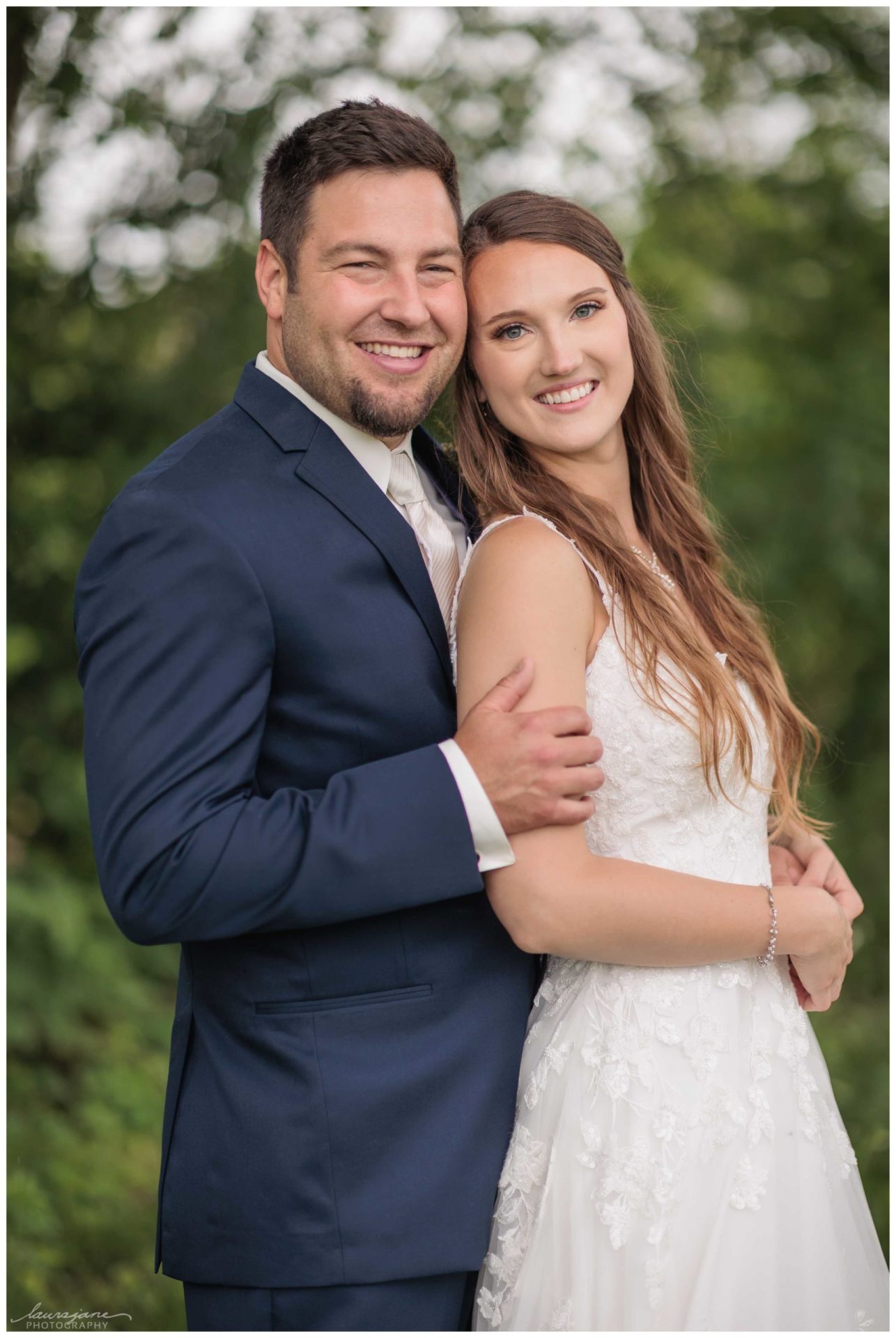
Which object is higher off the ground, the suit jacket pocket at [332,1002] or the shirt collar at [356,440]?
the shirt collar at [356,440]

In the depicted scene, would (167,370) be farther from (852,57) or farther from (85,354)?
(852,57)

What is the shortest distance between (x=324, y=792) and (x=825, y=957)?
1028mm

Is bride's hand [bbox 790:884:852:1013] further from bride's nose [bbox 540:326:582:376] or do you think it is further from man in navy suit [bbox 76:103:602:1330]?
bride's nose [bbox 540:326:582:376]

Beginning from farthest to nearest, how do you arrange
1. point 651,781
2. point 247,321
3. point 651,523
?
point 247,321
point 651,523
point 651,781

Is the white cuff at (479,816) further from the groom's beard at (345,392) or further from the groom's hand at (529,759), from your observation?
the groom's beard at (345,392)

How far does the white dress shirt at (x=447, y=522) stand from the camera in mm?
2027

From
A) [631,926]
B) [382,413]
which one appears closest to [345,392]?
[382,413]

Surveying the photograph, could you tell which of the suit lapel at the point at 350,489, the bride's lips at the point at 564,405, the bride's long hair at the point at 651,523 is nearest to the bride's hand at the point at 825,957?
the bride's long hair at the point at 651,523

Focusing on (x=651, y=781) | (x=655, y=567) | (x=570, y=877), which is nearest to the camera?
(x=570, y=877)

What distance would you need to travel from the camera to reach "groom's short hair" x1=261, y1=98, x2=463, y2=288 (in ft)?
7.72

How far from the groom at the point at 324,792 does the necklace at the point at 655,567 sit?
0.46m

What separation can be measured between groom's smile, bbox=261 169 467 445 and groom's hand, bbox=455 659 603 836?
641 mm

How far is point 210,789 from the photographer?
1944 millimetres

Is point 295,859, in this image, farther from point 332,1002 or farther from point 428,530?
point 428,530
